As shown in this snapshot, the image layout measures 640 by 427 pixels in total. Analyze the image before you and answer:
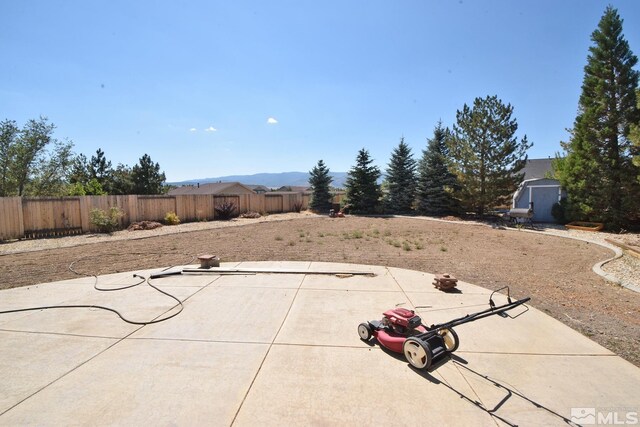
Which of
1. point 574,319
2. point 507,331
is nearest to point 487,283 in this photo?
point 574,319

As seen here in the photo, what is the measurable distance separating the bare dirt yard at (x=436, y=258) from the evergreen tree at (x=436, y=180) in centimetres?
762

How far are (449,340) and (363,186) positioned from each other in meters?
21.7

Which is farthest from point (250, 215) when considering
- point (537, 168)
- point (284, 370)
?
point (537, 168)

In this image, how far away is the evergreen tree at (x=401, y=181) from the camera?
25062 mm

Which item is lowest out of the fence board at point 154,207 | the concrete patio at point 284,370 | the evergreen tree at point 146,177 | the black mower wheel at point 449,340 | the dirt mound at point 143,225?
the concrete patio at point 284,370

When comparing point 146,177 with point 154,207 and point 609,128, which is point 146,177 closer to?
point 154,207

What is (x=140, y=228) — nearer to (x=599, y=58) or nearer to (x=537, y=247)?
(x=537, y=247)

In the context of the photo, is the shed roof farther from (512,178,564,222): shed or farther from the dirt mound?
the dirt mound

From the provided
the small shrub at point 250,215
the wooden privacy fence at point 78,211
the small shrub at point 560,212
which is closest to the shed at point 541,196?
the small shrub at point 560,212

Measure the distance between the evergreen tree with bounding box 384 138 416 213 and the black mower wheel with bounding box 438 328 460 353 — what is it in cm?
2232

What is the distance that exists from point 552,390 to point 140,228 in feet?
56.5

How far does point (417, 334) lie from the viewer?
11.2 feet

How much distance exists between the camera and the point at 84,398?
2693mm

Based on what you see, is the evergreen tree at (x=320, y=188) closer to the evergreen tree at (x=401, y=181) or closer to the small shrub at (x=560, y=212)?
the evergreen tree at (x=401, y=181)
